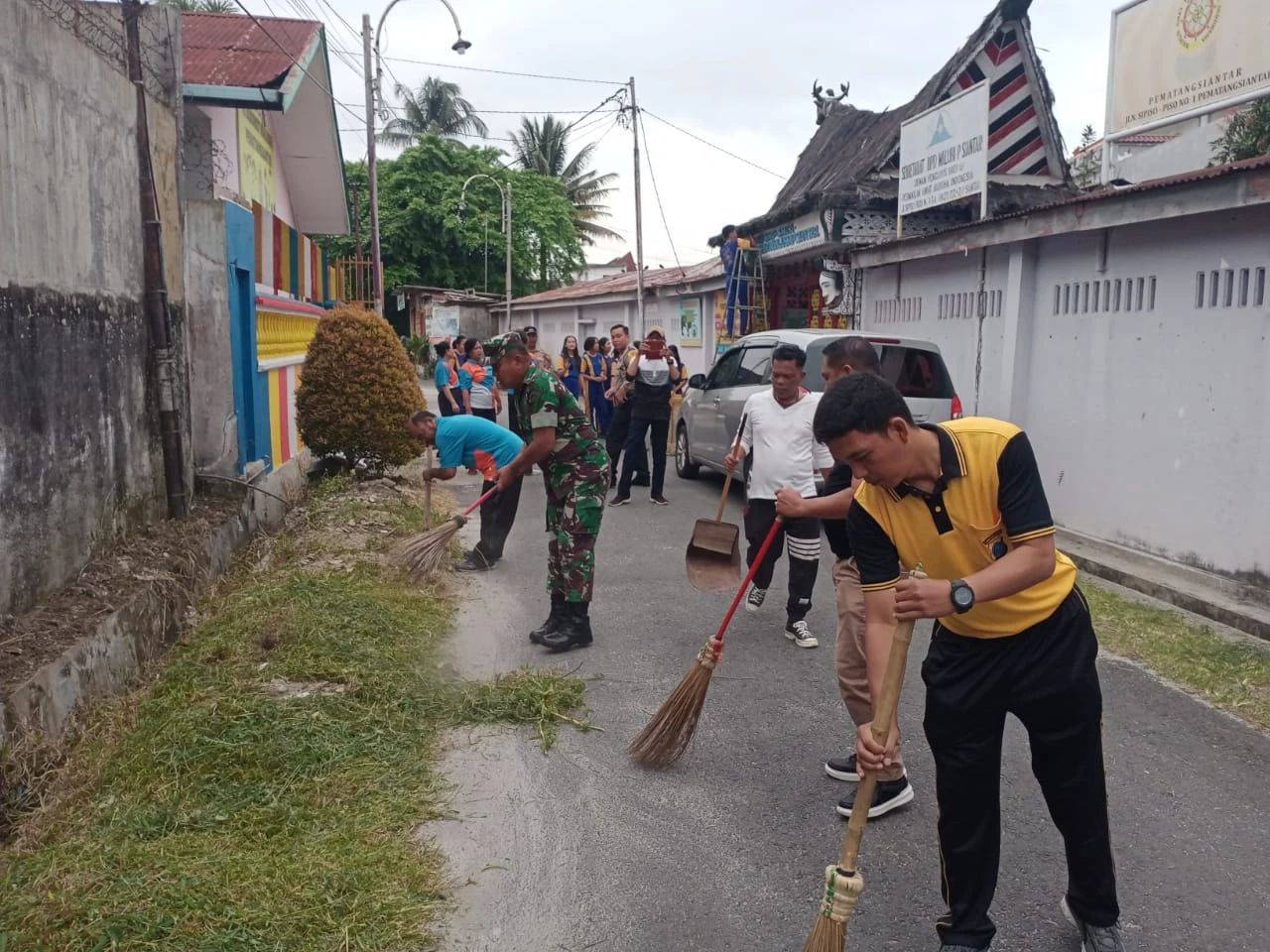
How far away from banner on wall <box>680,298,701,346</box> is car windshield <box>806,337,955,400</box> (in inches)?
442

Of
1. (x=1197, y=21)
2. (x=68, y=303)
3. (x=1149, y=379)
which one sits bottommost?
(x=1149, y=379)

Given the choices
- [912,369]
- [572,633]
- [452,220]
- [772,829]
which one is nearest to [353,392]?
[572,633]

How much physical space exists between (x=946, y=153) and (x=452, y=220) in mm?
27263

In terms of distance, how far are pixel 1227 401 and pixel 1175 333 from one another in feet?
2.46

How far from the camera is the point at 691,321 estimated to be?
68.1 feet

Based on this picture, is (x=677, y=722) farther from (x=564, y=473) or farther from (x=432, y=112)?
(x=432, y=112)

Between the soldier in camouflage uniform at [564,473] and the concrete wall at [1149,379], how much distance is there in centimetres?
426

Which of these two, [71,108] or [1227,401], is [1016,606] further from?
[1227,401]

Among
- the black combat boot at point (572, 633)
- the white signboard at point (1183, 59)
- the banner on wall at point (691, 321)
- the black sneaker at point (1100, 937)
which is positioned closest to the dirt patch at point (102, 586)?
the black combat boot at point (572, 633)

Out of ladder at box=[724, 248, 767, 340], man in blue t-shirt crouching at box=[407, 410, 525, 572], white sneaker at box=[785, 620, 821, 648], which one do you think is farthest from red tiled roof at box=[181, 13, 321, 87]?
ladder at box=[724, 248, 767, 340]

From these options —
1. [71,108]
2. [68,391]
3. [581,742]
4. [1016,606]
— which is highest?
[71,108]

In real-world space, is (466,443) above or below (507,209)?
below

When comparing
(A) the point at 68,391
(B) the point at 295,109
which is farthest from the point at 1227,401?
(B) the point at 295,109

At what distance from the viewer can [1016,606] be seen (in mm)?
2697
